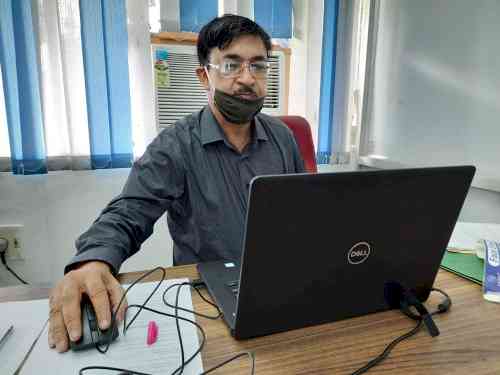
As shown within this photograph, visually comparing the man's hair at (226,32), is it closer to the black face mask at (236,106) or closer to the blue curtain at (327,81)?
the black face mask at (236,106)

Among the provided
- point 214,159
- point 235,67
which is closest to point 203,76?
point 235,67

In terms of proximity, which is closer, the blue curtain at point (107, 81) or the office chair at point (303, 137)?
the office chair at point (303, 137)

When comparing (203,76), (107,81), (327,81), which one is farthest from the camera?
(327,81)

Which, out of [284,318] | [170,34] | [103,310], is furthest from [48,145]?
[284,318]

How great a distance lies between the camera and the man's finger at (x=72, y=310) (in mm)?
497

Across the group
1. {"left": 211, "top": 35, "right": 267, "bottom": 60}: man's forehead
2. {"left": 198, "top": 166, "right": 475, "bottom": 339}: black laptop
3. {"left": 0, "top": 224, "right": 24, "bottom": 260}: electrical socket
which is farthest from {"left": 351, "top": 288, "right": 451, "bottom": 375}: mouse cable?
{"left": 0, "top": 224, "right": 24, "bottom": 260}: electrical socket

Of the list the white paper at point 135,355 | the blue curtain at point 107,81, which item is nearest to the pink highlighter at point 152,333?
the white paper at point 135,355

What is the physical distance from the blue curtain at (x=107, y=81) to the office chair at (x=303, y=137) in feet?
2.49

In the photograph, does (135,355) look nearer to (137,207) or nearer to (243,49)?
(137,207)

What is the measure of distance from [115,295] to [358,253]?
413mm

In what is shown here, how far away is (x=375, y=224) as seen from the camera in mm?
496

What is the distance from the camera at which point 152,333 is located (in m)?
0.52

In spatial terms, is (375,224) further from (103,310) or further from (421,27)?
(421,27)

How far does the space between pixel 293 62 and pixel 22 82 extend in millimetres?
1362
